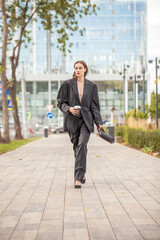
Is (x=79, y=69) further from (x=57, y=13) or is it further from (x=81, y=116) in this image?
(x=57, y=13)

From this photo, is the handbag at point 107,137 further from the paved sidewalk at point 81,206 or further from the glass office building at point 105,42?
the glass office building at point 105,42

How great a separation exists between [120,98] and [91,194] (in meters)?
61.4

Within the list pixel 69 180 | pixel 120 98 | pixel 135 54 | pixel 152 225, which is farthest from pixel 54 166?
pixel 135 54

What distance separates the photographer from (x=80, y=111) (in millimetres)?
5574

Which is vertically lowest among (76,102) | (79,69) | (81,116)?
(81,116)

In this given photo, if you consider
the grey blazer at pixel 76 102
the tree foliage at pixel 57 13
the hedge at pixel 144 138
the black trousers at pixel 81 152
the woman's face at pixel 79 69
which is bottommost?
the hedge at pixel 144 138

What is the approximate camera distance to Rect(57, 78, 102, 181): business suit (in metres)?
5.59

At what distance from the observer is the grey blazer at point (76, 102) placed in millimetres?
5633

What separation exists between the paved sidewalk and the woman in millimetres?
518

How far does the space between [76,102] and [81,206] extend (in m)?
1.90

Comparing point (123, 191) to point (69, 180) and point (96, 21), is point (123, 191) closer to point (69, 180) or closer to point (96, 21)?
point (69, 180)

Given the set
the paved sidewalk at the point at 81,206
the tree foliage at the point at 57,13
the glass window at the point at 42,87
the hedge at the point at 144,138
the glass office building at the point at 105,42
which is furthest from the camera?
the glass office building at the point at 105,42

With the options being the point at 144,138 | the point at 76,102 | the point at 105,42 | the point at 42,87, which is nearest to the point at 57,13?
the point at 144,138

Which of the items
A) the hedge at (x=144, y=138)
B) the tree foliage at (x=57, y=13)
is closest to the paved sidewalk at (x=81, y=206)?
the hedge at (x=144, y=138)
